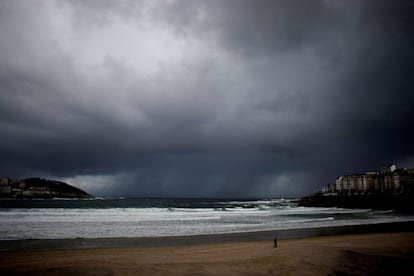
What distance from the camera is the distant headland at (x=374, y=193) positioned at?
6647cm

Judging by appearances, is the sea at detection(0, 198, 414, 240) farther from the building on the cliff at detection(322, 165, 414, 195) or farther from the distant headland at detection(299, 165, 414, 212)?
the building on the cliff at detection(322, 165, 414, 195)

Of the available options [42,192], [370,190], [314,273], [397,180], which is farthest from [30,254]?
[42,192]

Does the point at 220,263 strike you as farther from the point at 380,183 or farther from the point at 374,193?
the point at 380,183

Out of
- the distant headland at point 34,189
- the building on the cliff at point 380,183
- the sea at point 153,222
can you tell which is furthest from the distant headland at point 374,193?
the distant headland at point 34,189

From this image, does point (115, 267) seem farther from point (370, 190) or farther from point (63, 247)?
point (370, 190)

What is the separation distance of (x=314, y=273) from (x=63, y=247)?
46.9 feet

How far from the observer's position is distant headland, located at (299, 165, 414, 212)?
218 ft

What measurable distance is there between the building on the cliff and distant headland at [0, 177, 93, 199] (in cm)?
15883

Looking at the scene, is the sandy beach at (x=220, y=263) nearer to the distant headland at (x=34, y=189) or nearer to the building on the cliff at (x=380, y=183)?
the building on the cliff at (x=380, y=183)

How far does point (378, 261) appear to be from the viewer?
36.1 ft

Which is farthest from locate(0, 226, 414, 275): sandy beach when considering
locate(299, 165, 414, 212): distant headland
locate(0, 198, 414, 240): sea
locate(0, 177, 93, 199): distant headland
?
locate(0, 177, 93, 199): distant headland

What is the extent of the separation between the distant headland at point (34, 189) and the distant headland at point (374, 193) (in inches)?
5742

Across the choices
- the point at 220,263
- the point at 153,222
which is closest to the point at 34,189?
the point at 153,222

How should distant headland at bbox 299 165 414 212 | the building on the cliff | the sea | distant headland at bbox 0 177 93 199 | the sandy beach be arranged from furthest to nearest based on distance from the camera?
distant headland at bbox 0 177 93 199, the building on the cliff, distant headland at bbox 299 165 414 212, the sea, the sandy beach
